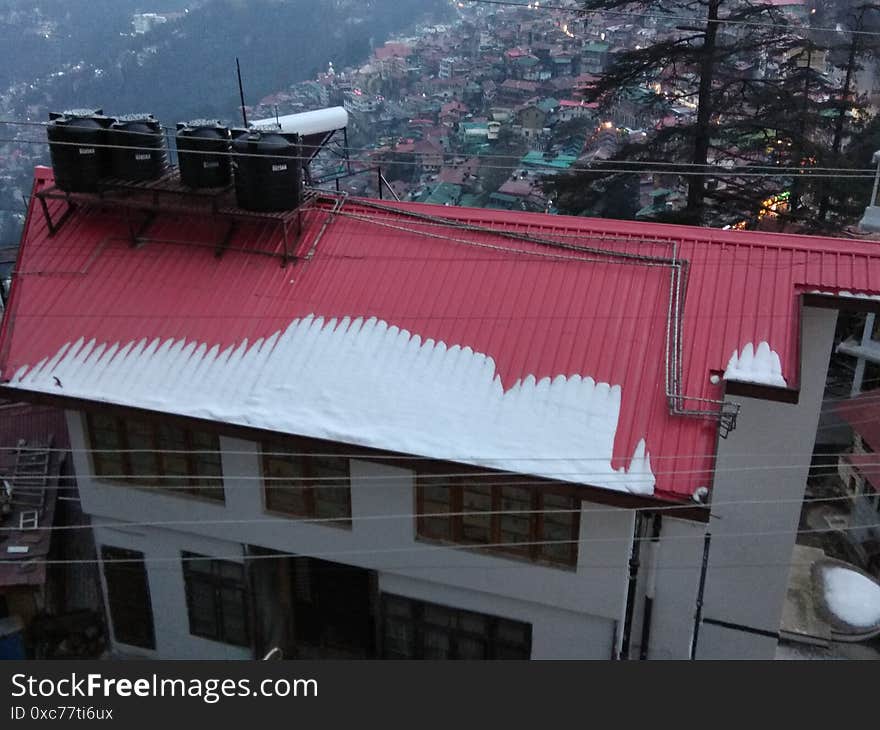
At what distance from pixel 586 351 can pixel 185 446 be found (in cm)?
656

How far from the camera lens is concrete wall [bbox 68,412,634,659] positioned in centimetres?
1189

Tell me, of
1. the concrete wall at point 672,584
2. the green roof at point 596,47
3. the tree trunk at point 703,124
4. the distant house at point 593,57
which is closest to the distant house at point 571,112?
the distant house at point 593,57

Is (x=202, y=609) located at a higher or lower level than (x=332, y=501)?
lower

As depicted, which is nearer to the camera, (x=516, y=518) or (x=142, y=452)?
(x=516, y=518)

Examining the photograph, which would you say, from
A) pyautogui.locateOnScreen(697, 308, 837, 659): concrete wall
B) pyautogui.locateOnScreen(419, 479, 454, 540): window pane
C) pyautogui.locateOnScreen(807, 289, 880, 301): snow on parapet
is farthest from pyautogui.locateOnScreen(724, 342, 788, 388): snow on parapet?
pyautogui.locateOnScreen(419, 479, 454, 540): window pane

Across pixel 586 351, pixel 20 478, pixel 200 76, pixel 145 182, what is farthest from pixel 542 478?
pixel 200 76

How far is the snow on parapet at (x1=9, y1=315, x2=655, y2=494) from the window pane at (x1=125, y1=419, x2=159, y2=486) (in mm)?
1193

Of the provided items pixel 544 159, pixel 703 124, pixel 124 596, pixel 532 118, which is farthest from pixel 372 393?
pixel 532 118

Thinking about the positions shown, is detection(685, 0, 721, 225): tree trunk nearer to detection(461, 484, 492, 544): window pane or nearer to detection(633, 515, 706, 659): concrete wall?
detection(633, 515, 706, 659): concrete wall

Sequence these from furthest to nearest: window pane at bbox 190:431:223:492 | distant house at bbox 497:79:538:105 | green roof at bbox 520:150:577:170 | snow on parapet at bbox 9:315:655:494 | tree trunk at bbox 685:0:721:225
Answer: distant house at bbox 497:79:538:105 → green roof at bbox 520:150:577:170 → tree trunk at bbox 685:0:721:225 → window pane at bbox 190:431:223:492 → snow on parapet at bbox 9:315:655:494

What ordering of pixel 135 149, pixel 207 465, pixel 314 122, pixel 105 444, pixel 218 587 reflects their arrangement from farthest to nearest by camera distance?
1. pixel 314 122
2. pixel 135 149
3. pixel 218 587
4. pixel 105 444
5. pixel 207 465

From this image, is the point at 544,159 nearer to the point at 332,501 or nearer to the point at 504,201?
the point at 504,201

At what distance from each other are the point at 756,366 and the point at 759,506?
6.90 ft

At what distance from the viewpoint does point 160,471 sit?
1390 cm
